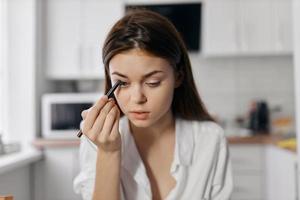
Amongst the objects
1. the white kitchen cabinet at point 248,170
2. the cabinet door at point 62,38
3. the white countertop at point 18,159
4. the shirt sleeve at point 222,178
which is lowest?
the white kitchen cabinet at point 248,170

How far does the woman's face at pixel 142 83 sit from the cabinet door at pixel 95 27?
1560mm

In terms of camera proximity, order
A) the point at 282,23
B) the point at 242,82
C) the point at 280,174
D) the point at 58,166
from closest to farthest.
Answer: the point at 280,174
the point at 58,166
the point at 282,23
the point at 242,82

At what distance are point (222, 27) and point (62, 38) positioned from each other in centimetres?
99

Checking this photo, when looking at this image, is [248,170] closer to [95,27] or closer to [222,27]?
[222,27]

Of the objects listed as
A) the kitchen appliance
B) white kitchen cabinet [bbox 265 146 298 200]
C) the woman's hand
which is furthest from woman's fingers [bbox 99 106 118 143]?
the kitchen appliance

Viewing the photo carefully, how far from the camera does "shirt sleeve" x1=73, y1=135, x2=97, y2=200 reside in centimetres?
66

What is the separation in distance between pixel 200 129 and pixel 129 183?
19 cm

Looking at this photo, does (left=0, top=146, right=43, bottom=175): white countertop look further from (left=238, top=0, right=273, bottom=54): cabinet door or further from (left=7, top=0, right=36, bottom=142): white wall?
(left=238, top=0, right=273, bottom=54): cabinet door

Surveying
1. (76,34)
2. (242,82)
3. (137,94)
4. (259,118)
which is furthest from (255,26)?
(137,94)

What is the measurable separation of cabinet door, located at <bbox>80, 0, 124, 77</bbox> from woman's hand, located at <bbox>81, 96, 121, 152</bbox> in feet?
5.12

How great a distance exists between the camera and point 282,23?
2.10 metres

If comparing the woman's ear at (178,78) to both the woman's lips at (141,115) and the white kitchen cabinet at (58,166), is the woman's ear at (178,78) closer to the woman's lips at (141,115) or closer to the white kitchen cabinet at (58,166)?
the woman's lips at (141,115)

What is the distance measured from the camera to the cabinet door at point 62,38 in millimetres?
2100

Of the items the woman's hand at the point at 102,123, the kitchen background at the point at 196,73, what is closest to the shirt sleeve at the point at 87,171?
the woman's hand at the point at 102,123
